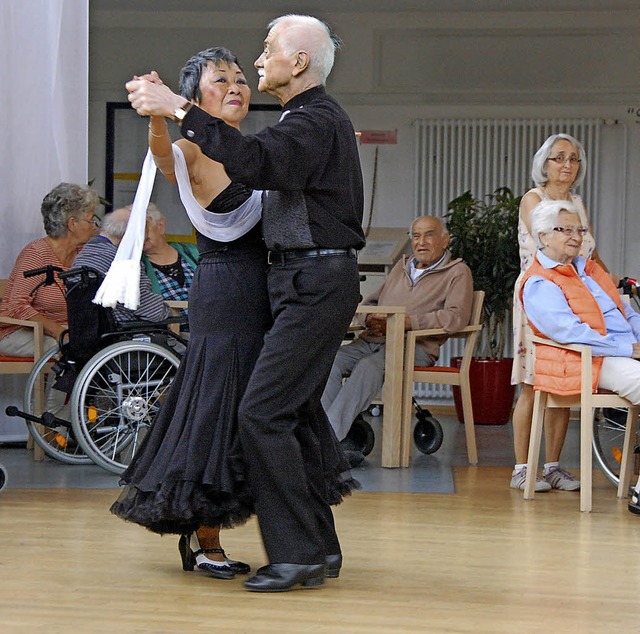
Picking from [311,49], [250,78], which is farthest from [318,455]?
[250,78]

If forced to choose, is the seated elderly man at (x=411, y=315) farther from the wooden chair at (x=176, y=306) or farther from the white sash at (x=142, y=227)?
the white sash at (x=142, y=227)

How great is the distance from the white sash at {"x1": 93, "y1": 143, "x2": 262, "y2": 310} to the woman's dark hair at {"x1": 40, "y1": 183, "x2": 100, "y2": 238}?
8.70 feet

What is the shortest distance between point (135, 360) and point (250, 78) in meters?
4.08

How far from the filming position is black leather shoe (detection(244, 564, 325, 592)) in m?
2.67

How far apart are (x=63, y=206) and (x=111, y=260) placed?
0.62 meters

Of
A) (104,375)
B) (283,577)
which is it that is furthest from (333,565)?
(104,375)

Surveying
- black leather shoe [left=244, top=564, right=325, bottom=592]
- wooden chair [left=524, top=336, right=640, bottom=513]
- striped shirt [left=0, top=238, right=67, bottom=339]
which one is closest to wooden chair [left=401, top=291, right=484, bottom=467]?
wooden chair [left=524, top=336, right=640, bottom=513]

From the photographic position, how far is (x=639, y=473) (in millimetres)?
4594

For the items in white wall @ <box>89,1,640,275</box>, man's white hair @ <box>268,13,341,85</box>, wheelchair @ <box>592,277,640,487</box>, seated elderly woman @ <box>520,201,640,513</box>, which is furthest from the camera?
white wall @ <box>89,1,640,275</box>

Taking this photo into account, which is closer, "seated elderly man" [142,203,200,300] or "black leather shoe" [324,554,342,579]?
"black leather shoe" [324,554,342,579]

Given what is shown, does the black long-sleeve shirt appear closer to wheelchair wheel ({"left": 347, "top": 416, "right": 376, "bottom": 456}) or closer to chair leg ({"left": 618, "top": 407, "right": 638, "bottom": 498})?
chair leg ({"left": 618, "top": 407, "right": 638, "bottom": 498})

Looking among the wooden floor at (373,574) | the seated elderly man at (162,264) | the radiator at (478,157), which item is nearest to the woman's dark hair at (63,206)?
the seated elderly man at (162,264)

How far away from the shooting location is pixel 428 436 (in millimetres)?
5508

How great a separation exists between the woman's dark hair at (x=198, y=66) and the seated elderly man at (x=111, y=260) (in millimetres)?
2095
